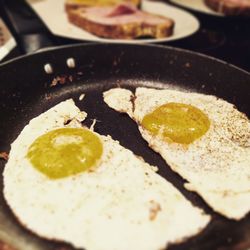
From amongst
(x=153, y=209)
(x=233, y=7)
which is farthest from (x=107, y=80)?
(x=233, y=7)

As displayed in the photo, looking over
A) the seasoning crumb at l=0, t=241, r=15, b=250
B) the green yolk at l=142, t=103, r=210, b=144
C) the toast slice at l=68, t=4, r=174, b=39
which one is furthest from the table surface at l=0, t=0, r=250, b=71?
the seasoning crumb at l=0, t=241, r=15, b=250

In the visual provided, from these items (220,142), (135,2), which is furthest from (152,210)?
(135,2)

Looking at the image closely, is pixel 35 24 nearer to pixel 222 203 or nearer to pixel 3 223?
pixel 3 223

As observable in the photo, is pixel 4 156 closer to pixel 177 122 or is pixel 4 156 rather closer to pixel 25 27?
pixel 177 122

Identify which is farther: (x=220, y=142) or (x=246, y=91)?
(x=246, y=91)

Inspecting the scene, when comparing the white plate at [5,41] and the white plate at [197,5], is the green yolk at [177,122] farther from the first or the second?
the white plate at [197,5]
